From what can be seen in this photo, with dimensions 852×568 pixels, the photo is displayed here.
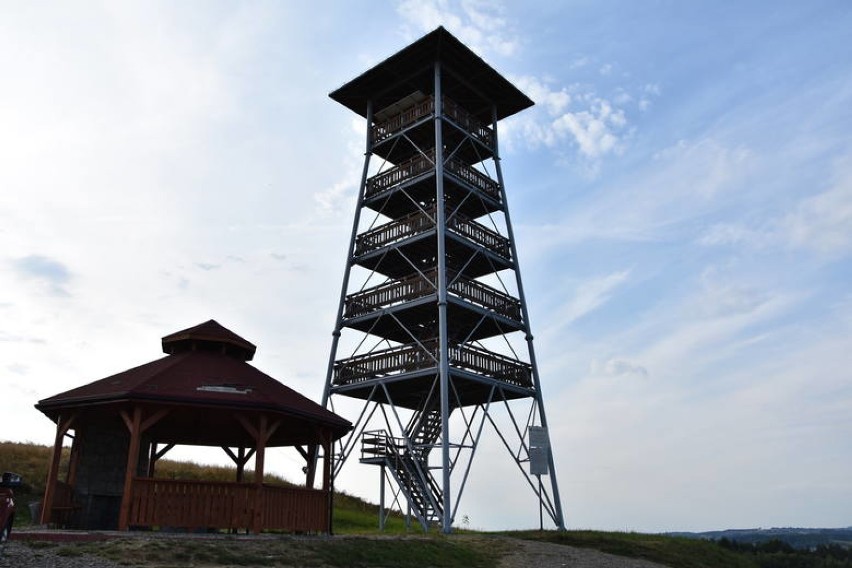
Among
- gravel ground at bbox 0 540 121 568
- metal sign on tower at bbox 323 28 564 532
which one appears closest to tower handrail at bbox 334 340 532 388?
metal sign on tower at bbox 323 28 564 532

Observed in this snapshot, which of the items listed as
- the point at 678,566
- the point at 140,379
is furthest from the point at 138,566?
the point at 678,566

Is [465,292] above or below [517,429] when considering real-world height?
above

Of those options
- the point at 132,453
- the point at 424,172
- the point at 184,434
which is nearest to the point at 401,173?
the point at 424,172

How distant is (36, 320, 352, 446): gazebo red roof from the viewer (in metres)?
18.5

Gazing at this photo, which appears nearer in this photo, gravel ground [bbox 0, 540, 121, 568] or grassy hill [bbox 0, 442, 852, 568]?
gravel ground [bbox 0, 540, 121, 568]

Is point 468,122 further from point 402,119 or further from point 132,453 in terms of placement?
point 132,453

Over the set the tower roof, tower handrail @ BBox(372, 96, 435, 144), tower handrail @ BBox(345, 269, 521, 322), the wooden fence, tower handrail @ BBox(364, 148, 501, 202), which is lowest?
the wooden fence

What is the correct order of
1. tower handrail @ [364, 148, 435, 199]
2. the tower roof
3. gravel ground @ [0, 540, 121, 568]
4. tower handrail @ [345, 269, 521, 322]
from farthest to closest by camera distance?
the tower roof → tower handrail @ [364, 148, 435, 199] → tower handrail @ [345, 269, 521, 322] → gravel ground @ [0, 540, 121, 568]

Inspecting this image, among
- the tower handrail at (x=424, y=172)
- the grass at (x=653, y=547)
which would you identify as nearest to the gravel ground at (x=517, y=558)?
the grass at (x=653, y=547)

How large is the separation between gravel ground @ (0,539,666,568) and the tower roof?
70.0 ft

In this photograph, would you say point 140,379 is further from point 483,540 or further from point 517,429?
point 517,429

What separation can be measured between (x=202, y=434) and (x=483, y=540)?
33.4 ft

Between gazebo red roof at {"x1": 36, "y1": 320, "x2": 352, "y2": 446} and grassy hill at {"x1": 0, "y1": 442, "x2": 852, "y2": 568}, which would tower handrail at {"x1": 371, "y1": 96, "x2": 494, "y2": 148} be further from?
grassy hill at {"x1": 0, "y1": 442, "x2": 852, "y2": 568}

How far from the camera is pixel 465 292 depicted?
30.0 metres
